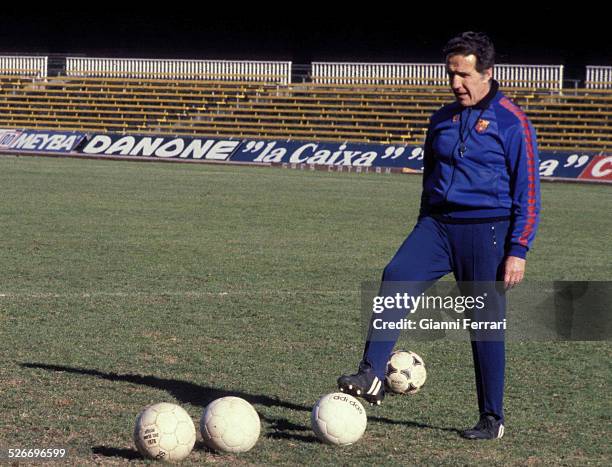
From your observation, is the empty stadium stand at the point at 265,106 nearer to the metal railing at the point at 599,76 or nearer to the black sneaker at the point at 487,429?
the metal railing at the point at 599,76

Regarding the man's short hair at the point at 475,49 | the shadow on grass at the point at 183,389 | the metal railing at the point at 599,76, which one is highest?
the metal railing at the point at 599,76

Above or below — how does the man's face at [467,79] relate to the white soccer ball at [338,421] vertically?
above

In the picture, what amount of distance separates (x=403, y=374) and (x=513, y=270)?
137cm

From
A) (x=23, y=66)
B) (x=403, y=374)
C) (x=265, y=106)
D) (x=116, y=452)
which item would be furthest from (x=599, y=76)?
(x=116, y=452)

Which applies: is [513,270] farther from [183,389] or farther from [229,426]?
[183,389]

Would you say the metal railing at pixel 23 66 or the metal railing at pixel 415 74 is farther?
the metal railing at pixel 23 66

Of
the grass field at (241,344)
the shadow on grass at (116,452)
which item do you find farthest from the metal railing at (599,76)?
the shadow on grass at (116,452)

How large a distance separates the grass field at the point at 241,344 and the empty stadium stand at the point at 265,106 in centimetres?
1833

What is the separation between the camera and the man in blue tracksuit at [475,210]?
16.9ft

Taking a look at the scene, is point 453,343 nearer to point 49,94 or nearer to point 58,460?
point 58,460

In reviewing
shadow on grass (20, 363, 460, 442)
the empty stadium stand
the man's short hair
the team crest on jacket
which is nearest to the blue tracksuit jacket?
the team crest on jacket

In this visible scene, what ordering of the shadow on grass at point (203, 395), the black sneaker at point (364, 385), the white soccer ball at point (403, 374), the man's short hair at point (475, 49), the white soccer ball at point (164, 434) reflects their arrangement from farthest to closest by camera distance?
1. the white soccer ball at point (403, 374)
2. the shadow on grass at point (203, 395)
3. the black sneaker at point (364, 385)
4. the man's short hair at point (475, 49)
5. the white soccer ball at point (164, 434)

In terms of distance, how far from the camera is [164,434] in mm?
4828

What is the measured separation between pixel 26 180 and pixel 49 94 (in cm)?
1948
